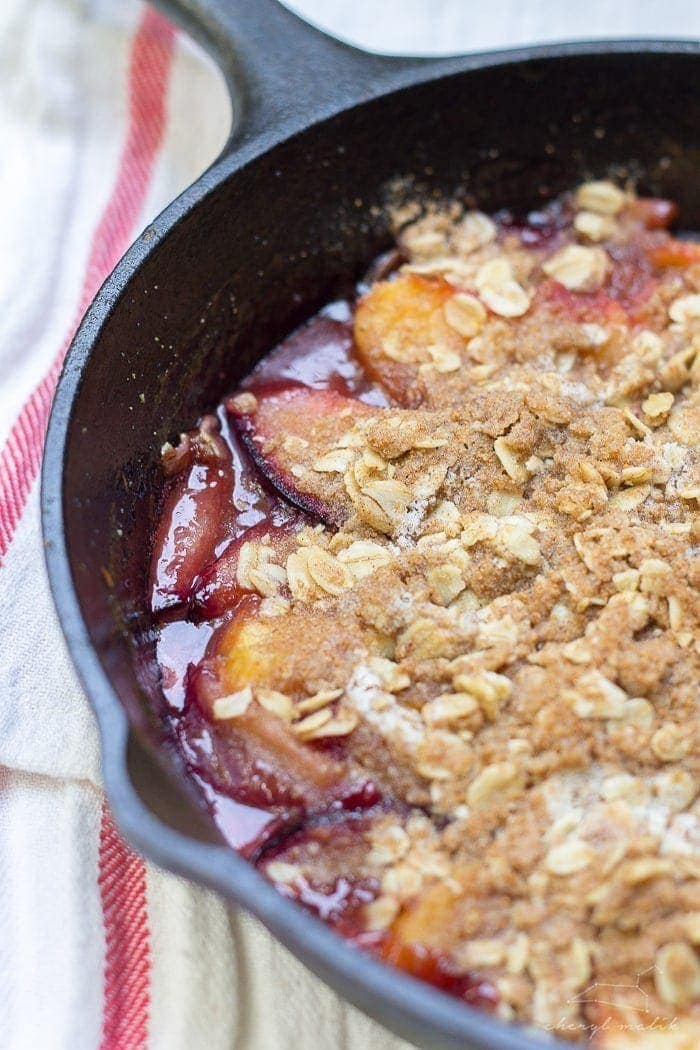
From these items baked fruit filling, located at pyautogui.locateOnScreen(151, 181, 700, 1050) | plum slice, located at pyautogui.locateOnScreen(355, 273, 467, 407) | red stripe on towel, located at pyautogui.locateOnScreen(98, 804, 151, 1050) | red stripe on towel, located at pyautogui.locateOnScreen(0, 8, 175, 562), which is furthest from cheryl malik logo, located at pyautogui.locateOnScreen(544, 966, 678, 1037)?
red stripe on towel, located at pyautogui.locateOnScreen(0, 8, 175, 562)

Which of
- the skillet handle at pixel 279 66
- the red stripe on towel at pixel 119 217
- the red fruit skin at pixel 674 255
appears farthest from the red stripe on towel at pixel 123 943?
the red fruit skin at pixel 674 255

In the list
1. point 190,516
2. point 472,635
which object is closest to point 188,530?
point 190,516

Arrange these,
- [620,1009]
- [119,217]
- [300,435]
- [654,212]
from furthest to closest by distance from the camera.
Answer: [119,217], [654,212], [300,435], [620,1009]

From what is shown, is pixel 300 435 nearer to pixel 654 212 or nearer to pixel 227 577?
pixel 227 577

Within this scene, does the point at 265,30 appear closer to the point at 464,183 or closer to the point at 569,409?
the point at 464,183

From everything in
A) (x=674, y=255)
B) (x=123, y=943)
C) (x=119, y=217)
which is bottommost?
(x=123, y=943)

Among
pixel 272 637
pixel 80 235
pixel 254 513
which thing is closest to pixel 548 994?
pixel 272 637

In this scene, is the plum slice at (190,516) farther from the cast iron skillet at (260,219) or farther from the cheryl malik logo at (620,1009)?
the cheryl malik logo at (620,1009)
